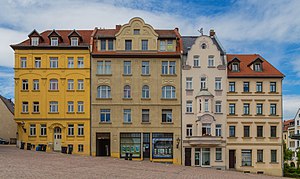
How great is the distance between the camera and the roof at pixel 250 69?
45559mm

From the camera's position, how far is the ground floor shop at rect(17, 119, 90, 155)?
145 feet

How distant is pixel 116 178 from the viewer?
2027 centimetres

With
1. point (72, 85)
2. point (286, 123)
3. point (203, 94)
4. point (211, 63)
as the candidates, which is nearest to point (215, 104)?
point (203, 94)

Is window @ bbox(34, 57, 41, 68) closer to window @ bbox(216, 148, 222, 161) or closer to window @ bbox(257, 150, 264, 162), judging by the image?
window @ bbox(216, 148, 222, 161)

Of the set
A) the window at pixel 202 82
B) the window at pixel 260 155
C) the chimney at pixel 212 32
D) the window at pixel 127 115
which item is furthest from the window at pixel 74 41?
the window at pixel 260 155

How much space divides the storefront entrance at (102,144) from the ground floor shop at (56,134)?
1178 mm

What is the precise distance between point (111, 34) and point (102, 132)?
12.2m

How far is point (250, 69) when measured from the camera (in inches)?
1831

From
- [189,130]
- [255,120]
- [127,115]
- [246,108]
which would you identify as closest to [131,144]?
[127,115]

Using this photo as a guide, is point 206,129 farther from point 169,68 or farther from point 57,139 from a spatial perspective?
point 57,139

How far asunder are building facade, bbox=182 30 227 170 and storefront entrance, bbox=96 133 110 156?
9.00 meters

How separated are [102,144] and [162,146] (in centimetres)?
716

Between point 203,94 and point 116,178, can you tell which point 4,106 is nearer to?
point 203,94

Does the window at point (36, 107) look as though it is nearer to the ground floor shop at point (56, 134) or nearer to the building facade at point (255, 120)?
the ground floor shop at point (56, 134)
